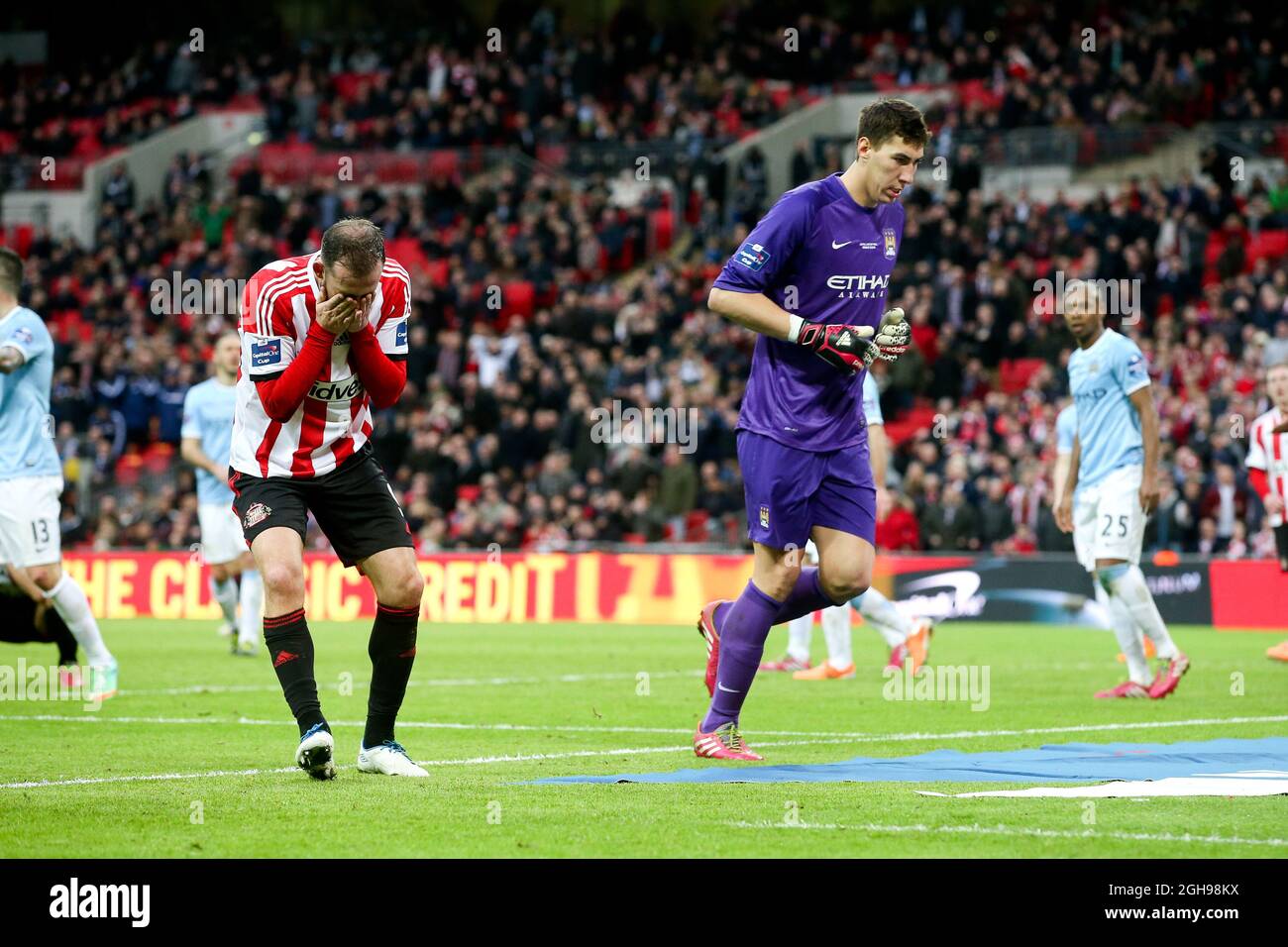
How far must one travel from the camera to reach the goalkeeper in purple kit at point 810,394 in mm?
8352

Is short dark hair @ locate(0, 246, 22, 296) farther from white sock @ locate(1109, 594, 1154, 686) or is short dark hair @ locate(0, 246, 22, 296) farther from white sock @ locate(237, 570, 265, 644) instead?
white sock @ locate(1109, 594, 1154, 686)

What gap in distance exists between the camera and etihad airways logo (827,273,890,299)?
8438 mm


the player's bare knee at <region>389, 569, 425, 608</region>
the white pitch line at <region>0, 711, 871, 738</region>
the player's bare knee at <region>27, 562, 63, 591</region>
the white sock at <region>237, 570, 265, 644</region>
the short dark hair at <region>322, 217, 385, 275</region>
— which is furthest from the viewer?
the white sock at <region>237, 570, 265, 644</region>

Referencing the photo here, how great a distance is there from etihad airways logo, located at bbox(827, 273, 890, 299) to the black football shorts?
6.98ft

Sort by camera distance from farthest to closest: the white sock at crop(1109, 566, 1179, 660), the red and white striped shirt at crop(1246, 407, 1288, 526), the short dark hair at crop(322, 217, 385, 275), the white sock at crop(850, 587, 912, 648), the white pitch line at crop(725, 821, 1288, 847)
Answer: the red and white striped shirt at crop(1246, 407, 1288, 526) < the white sock at crop(850, 587, 912, 648) < the white sock at crop(1109, 566, 1179, 660) < the short dark hair at crop(322, 217, 385, 275) < the white pitch line at crop(725, 821, 1288, 847)

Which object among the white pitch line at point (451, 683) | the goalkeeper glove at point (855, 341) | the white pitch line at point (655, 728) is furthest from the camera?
the white pitch line at point (451, 683)

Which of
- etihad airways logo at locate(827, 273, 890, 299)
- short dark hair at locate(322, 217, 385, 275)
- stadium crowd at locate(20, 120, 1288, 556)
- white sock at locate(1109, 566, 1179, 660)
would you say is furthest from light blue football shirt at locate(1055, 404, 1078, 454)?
stadium crowd at locate(20, 120, 1288, 556)

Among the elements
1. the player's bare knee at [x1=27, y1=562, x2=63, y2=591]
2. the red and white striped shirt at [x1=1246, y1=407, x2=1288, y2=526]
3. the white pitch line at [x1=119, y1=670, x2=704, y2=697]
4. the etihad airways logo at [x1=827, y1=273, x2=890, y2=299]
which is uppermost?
the etihad airways logo at [x1=827, y1=273, x2=890, y2=299]

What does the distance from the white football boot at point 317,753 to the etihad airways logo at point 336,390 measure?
4.37 ft

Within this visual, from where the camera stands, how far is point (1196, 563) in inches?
898

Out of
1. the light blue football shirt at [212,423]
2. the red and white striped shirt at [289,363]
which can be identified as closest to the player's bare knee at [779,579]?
the red and white striped shirt at [289,363]

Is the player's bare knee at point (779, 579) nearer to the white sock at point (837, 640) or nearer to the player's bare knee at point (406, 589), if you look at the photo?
the player's bare knee at point (406, 589)

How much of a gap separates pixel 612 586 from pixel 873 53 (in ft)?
54.1

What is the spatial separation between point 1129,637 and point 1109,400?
1565 millimetres
